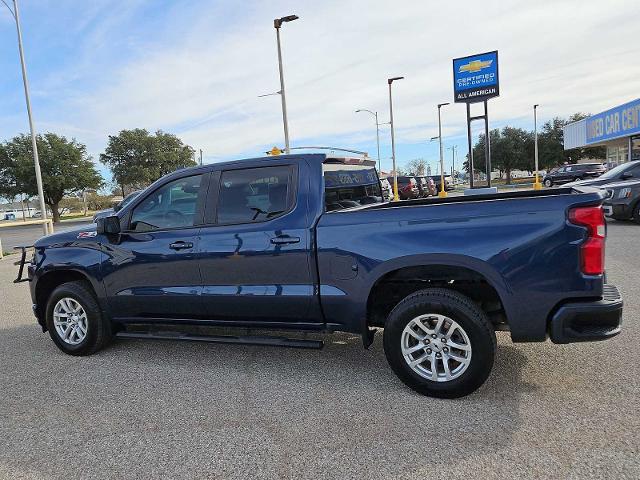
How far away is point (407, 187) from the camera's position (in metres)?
30.8

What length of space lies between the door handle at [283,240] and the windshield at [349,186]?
15.6 inches

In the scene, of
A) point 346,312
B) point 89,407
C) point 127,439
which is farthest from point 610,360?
point 89,407

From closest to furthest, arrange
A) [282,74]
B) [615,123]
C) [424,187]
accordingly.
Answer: [282,74] < [424,187] < [615,123]

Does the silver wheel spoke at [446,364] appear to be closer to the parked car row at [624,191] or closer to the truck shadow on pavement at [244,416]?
the truck shadow on pavement at [244,416]

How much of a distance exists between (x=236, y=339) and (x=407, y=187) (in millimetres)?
27456

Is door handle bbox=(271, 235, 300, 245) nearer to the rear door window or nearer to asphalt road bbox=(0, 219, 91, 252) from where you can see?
the rear door window

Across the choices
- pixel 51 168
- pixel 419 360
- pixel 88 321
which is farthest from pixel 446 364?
pixel 51 168

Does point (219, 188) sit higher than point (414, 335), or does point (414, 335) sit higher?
point (219, 188)

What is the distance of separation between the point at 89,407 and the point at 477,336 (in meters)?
2.94

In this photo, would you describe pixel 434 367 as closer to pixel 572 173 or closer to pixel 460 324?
pixel 460 324

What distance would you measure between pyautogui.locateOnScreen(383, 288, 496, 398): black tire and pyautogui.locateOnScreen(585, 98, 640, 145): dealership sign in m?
32.9

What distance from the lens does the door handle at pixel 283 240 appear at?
402 cm

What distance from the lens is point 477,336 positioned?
11.5 feet

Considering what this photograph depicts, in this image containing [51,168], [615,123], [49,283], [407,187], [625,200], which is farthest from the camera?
[51,168]
